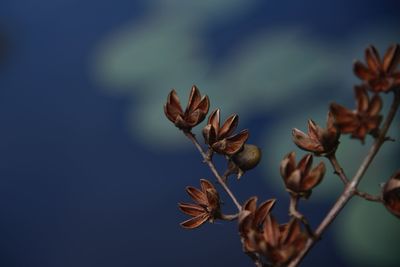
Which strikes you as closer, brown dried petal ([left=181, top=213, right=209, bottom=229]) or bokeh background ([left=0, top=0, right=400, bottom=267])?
brown dried petal ([left=181, top=213, right=209, bottom=229])

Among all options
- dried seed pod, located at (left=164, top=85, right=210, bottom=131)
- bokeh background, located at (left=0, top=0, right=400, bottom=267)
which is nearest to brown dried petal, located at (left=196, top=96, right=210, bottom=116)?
dried seed pod, located at (left=164, top=85, right=210, bottom=131)

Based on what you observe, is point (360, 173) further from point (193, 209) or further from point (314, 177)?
point (193, 209)

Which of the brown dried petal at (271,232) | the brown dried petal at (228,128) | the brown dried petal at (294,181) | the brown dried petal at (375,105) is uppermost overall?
the brown dried petal at (228,128)

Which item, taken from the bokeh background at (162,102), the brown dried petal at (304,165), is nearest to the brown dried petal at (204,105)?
the brown dried petal at (304,165)

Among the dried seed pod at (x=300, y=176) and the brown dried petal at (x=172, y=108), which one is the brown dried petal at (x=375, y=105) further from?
the brown dried petal at (x=172, y=108)

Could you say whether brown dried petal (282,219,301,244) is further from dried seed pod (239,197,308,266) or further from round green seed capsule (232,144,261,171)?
round green seed capsule (232,144,261,171)

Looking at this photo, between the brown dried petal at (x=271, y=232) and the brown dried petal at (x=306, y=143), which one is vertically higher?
the brown dried petal at (x=306, y=143)
